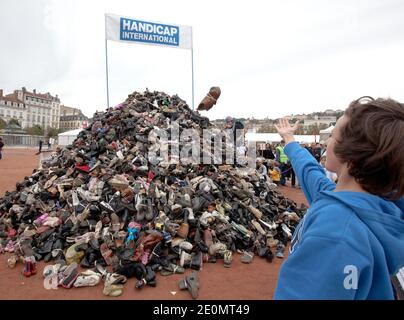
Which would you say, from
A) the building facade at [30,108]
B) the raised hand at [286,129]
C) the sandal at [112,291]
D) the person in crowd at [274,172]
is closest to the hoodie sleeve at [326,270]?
the raised hand at [286,129]

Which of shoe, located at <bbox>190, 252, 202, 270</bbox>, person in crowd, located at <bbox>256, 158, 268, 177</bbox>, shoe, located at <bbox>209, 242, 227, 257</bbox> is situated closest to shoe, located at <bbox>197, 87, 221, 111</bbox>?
person in crowd, located at <bbox>256, 158, 268, 177</bbox>

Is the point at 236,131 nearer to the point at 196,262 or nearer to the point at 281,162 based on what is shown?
the point at 281,162

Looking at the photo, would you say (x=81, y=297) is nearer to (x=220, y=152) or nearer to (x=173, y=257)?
(x=173, y=257)

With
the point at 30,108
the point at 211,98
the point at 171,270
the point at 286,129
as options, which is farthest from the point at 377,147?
the point at 30,108

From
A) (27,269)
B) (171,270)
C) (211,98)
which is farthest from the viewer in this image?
(211,98)

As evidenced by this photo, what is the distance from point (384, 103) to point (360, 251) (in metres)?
0.50

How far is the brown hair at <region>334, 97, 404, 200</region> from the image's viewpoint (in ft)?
2.87

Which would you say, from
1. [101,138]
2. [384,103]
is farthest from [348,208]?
[101,138]

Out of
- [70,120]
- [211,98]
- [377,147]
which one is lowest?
[377,147]

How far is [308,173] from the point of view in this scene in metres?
1.67

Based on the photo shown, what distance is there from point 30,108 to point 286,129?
10784cm

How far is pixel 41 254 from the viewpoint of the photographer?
4.61 m

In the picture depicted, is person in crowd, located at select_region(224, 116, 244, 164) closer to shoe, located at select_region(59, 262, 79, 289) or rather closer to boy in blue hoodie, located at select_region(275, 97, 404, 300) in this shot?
shoe, located at select_region(59, 262, 79, 289)

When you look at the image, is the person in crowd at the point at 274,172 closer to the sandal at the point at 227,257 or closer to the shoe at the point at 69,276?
the sandal at the point at 227,257
